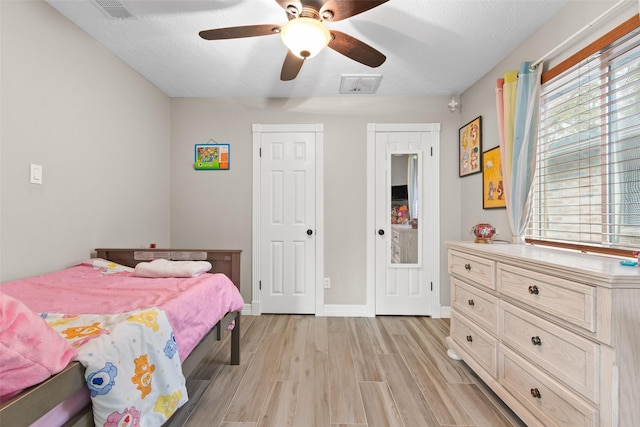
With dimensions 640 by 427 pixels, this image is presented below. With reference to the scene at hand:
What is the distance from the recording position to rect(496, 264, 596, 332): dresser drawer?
3.50 feet

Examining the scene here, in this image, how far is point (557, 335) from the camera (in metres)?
1.21

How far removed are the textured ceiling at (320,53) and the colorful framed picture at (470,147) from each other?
0.44m

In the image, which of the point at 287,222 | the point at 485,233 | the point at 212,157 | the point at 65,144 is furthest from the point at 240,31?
the point at 485,233

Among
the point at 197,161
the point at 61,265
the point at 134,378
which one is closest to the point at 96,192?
the point at 61,265

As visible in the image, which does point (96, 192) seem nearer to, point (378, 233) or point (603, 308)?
point (378, 233)

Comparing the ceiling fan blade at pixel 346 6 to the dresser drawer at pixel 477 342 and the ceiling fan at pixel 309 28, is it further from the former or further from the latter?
the dresser drawer at pixel 477 342

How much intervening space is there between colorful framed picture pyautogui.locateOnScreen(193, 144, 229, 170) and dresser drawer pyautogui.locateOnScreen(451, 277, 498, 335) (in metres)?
2.57

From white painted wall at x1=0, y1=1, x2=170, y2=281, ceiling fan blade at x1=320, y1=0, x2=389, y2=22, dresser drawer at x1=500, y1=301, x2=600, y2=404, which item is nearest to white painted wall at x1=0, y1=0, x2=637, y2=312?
white painted wall at x1=0, y1=1, x2=170, y2=281

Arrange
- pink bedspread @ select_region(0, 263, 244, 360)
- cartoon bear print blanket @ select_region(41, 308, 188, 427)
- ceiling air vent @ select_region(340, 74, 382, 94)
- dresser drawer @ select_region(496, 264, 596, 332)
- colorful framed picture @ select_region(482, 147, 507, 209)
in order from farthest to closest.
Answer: ceiling air vent @ select_region(340, 74, 382, 94) → colorful framed picture @ select_region(482, 147, 507, 209) → pink bedspread @ select_region(0, 263, 244, 360) → dresser drawer @ select_region(496, 264, 596, 332) → cartoon bear print blanket @ select_region(41, 308, 188, 427)

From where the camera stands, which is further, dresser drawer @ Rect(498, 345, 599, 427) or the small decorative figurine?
the small decorative figurine

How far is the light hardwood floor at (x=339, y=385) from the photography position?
149cm

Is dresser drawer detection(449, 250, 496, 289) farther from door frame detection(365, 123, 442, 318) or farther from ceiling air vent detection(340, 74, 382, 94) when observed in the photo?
ceiling air vent detection(340, 74, 382, 94)

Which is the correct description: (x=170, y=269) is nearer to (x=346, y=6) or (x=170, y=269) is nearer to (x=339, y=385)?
(x=339, y=385)

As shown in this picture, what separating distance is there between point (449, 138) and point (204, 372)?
10.3 feet
